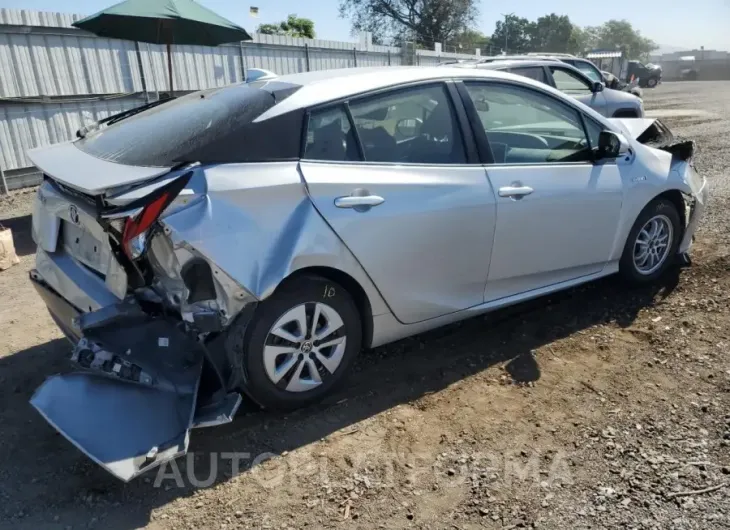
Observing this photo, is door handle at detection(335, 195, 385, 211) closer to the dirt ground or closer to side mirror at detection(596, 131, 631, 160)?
the dirt ground

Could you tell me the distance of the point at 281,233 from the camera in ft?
8.92

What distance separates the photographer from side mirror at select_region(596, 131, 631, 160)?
12.5ft

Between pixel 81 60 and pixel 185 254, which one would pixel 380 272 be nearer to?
pixel 185 254

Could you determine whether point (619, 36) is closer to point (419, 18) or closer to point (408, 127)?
point (419, 18)

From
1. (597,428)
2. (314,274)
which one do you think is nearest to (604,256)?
(597,428)

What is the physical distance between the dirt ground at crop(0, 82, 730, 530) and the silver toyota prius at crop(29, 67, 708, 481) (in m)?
0.28

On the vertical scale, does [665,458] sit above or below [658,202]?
below

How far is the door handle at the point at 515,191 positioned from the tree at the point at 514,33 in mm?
74702

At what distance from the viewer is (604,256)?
13.3 ft

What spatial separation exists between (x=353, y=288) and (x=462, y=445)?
0.98 metres

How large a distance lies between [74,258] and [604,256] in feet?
11.3

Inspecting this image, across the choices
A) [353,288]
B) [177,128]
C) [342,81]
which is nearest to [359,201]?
[353,288]

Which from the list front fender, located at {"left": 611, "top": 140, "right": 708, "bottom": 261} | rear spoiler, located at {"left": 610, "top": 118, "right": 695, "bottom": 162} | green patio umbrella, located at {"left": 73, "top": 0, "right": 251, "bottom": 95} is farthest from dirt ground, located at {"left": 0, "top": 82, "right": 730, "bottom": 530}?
green patio umbrella, located at {"left": 73, "top": 0, "right": 251, "bottom": 95}

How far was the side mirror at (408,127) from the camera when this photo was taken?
3.23 m
